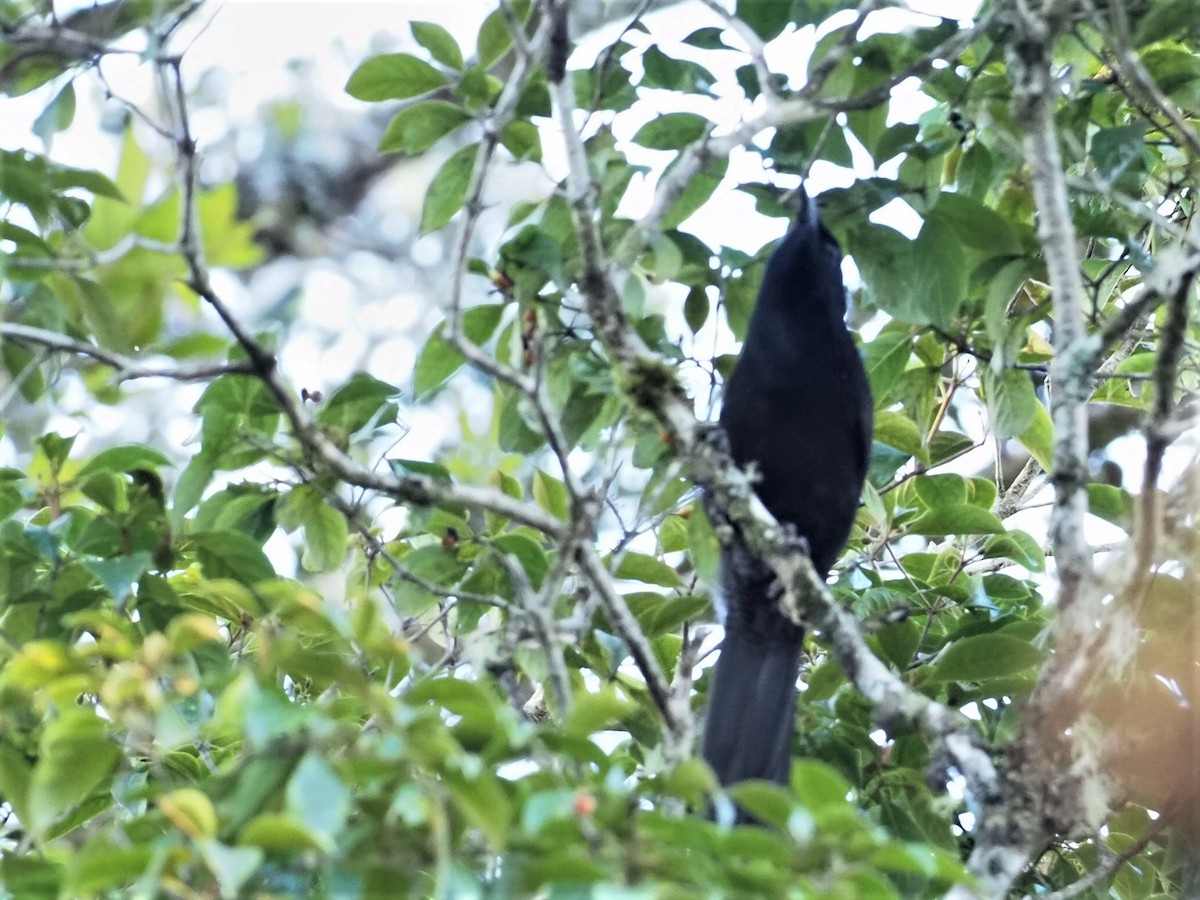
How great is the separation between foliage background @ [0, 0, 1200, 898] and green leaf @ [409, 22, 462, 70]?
1 centimetres

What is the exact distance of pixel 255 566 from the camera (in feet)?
9.16

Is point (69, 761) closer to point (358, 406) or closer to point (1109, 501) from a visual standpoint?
point (358, 406)

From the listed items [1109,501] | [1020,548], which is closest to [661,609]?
[1020,548]

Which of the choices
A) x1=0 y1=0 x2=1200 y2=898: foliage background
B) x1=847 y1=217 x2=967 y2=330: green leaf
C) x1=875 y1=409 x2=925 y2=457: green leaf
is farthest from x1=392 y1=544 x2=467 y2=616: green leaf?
x1=875 y1=409 x2=925 y2=457: green leaf

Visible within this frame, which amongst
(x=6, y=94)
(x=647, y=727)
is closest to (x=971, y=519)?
(x=647, y=727)

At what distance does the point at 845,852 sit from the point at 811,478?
7.44 ft

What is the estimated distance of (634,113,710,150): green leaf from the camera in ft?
10.2

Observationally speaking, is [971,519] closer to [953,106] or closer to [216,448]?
[953,106]

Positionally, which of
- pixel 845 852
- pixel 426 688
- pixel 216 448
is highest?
pixel 216 448

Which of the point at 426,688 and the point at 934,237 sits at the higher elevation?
the point at 934,237

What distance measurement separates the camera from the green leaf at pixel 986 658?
2883 millimetres

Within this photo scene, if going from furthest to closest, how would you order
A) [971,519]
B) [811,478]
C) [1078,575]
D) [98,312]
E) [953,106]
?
[811,478]
[971,519]
[953,106]
[98,312]
[1078,575]

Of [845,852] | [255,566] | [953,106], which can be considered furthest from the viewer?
[953,106]

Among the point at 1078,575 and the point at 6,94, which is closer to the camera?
the point at 1078,575
